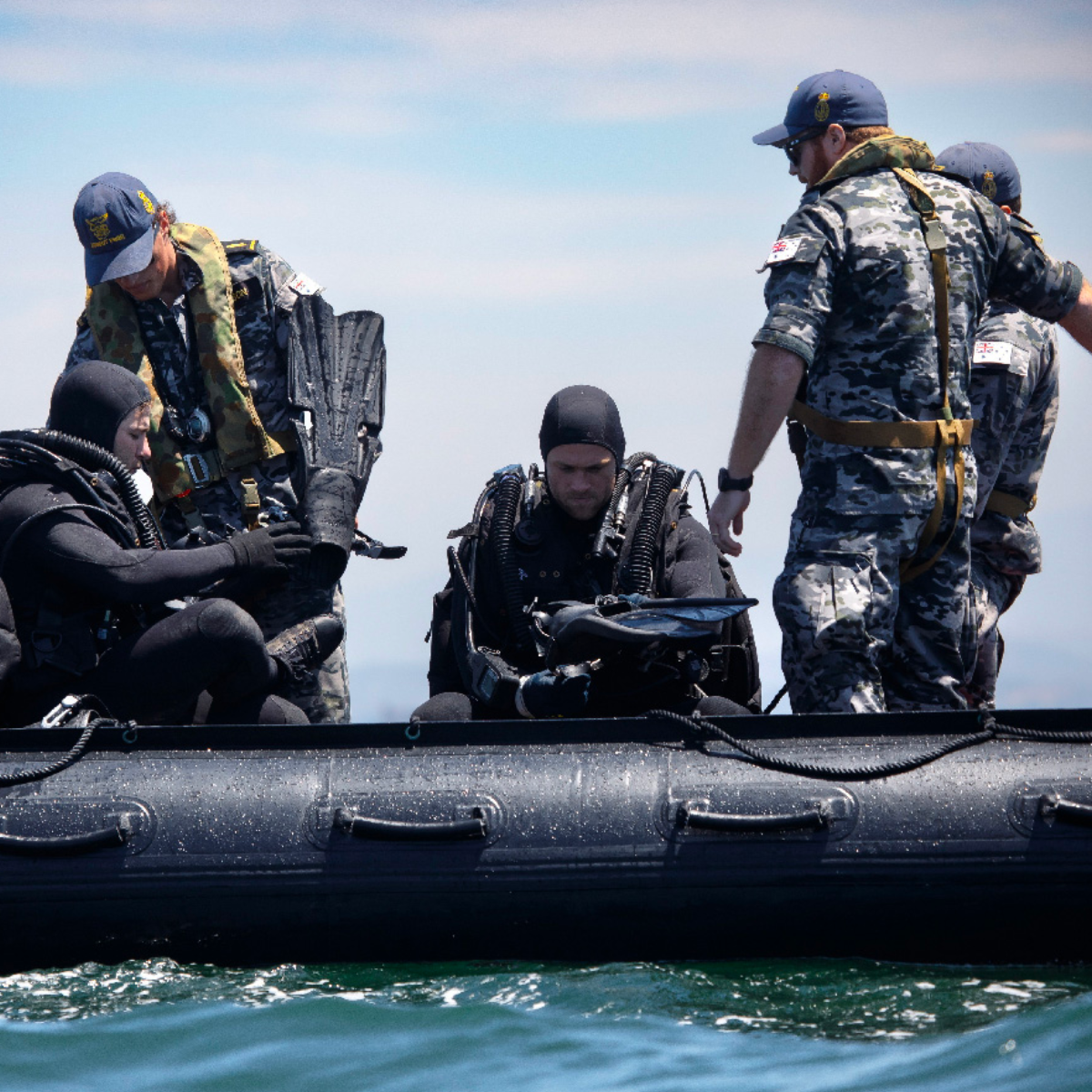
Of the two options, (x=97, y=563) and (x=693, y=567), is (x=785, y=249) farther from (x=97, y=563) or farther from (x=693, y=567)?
(x=97, y=563)

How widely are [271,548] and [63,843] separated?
1.04m

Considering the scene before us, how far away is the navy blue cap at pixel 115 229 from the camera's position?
5.69m

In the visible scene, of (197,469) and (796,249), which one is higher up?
(796,249)

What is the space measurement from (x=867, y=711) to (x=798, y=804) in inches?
15.0

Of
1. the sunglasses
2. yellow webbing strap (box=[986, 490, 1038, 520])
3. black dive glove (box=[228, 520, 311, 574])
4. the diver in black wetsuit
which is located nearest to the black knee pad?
the diver in black wetsuit

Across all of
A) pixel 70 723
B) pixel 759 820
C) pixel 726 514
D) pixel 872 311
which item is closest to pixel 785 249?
pixel 872 311

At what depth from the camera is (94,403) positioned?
4.96 meters

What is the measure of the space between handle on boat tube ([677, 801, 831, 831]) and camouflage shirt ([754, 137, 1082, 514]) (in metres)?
0.90

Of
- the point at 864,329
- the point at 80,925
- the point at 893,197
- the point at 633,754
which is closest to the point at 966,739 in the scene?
the point at 633,754

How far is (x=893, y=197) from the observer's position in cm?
499

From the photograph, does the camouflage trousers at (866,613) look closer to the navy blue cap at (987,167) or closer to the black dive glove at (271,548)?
the black dive glove at (271,548)

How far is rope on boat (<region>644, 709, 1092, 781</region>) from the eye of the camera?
4535mm

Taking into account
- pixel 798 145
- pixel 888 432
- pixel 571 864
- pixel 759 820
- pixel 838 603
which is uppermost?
pixel 798 145

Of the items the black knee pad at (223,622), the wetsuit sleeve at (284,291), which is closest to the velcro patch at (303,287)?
the wetsuit sleeve at (284,291)
